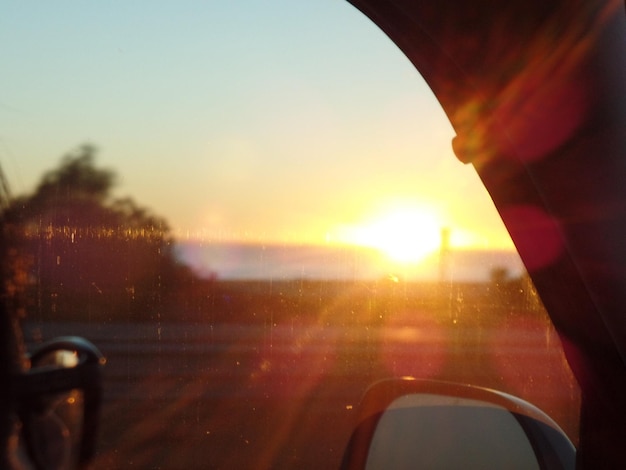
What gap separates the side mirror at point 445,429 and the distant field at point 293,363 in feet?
0.90

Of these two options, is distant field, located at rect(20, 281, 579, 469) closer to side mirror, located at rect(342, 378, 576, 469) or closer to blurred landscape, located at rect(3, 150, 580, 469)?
blurred landscape, located at rect(3, 150, 580, 469)

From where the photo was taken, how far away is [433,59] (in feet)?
8.79

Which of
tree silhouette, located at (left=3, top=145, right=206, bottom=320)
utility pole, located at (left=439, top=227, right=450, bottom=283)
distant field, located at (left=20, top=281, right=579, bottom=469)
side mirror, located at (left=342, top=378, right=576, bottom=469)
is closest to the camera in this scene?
tree silhouette, located at (left=3, top=145, right=206, bottom=320)

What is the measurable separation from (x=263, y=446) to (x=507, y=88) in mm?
3809

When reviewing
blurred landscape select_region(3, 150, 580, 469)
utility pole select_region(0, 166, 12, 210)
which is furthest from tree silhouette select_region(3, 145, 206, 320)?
utility pole select_region(0, 166, 12, 210)

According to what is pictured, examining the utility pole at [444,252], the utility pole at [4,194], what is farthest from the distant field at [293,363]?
the utility pole at [4,194]

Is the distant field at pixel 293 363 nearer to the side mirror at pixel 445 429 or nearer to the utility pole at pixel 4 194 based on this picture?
the side mirror at pixel 445 429

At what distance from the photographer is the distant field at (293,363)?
401cm

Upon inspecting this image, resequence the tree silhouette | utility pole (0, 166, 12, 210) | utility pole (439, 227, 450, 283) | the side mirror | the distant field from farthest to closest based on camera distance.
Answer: the distant field < utility pole (439, 227, 450, 283) < the side mirror < the tree silhouette < utility pole (0, 166, 12, 210)

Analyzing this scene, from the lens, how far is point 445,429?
3.18m

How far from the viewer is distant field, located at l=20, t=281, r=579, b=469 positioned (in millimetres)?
4012

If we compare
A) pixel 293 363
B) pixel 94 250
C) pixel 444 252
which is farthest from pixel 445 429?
pixel 293 363

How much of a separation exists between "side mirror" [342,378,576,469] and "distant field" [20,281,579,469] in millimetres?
273

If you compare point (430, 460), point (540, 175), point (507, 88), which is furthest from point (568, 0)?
point (430, 460)
